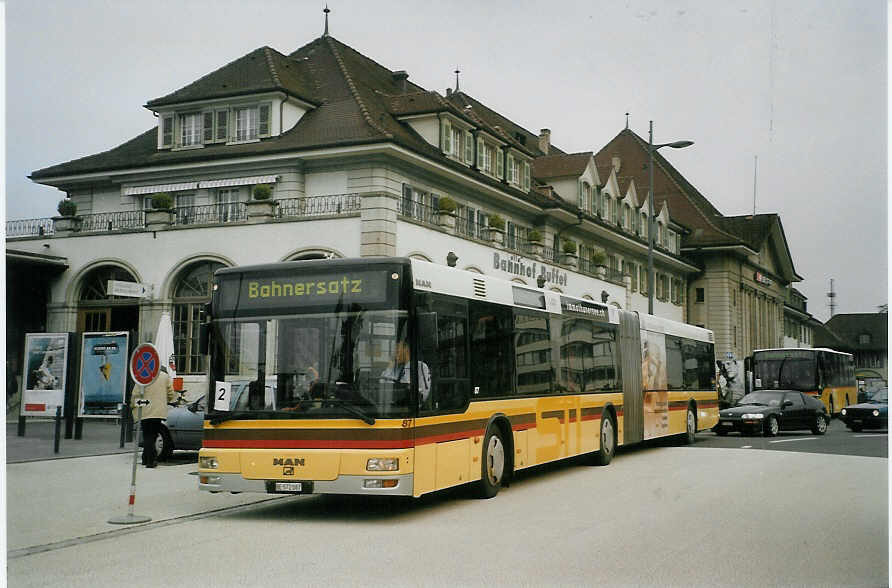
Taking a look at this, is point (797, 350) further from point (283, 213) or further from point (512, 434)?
point (512, 434)

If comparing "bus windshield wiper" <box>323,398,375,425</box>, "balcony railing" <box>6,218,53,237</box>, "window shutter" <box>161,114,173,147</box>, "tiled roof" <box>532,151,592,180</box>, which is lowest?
"bus windshield wiper" <box>323,398,375,425</box>

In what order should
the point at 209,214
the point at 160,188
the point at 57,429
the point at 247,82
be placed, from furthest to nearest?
the point at 247,82 → the point at 160,188 → the point at 209,214 → the point at 57,429

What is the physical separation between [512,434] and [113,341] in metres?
11.8

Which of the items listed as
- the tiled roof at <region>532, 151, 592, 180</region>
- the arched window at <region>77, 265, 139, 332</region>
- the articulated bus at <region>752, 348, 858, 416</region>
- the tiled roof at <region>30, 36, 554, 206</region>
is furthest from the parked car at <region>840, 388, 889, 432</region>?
the arched window at <region>77, 265, 139, 332</region>

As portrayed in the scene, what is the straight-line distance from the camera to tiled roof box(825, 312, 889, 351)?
400 inches

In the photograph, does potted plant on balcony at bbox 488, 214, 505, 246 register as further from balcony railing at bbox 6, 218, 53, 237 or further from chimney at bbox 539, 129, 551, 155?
chimney at bbox 539, 129, 551, 155

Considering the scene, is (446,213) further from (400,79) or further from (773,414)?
(773,414)

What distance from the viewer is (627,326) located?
20797 millimetres

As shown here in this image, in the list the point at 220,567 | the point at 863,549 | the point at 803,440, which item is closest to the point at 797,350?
the point at 803,440

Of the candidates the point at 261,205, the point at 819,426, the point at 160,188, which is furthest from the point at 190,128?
the point at 819,426

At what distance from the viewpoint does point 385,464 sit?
11.4 meters

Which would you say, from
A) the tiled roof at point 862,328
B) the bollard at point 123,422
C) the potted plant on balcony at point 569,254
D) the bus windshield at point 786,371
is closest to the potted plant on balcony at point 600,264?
the potted plant on balcony at point 569,254

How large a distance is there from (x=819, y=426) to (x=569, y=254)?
54.1ft

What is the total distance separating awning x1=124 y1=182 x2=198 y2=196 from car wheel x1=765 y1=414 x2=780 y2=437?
1785cm
